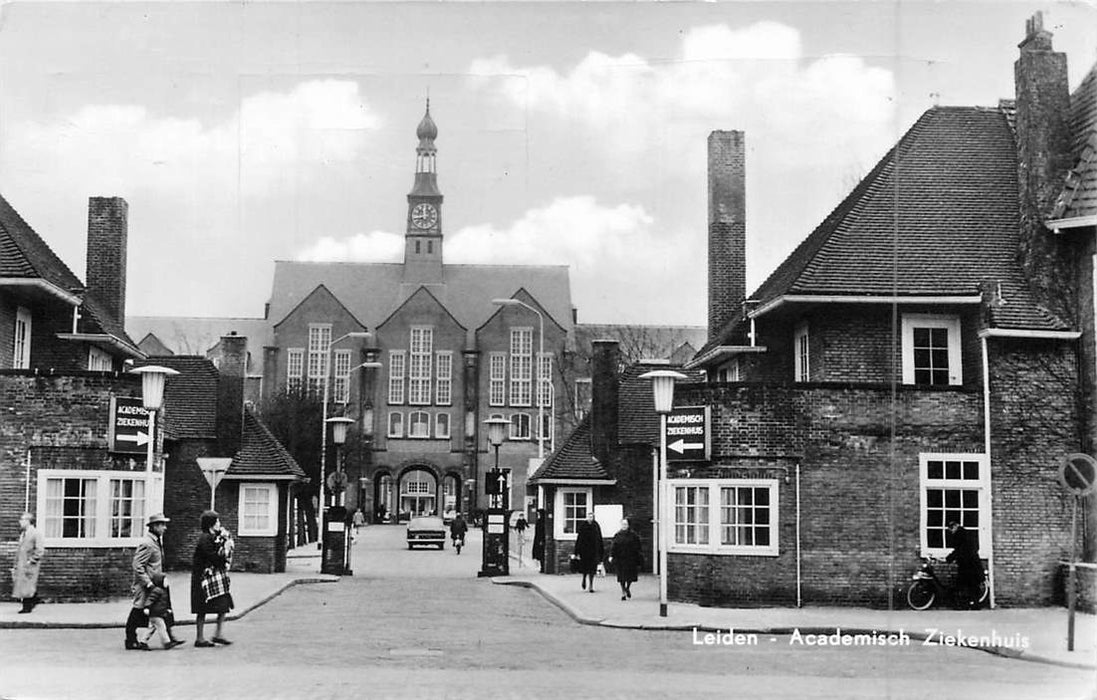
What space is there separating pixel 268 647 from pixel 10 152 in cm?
829

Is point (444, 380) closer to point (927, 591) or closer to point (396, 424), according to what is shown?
point (396, 424)

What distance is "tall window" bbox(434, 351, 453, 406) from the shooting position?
3620 inches

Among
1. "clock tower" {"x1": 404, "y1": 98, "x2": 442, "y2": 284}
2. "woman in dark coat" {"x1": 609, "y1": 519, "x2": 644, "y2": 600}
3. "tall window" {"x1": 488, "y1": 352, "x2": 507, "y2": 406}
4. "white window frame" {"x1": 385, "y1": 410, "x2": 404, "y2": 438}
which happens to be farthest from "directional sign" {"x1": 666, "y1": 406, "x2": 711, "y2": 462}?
"clock tower" {"x1": 404, "y1": 98, "x2": 442, "y2": 284}

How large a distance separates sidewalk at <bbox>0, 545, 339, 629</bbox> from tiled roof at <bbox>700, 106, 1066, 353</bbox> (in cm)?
1184

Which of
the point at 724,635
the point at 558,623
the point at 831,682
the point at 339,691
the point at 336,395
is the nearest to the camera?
the point at 339,691

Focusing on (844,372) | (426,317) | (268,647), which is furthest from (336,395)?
(268,647)

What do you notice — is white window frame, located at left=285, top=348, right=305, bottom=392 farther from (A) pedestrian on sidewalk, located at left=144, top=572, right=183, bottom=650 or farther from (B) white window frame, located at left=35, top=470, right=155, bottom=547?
(A) pedestrian on sidewalk, located at left=144, top=572, right=183, bottom=650

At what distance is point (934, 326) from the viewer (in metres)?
26.2

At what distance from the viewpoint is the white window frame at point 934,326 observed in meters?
26.0

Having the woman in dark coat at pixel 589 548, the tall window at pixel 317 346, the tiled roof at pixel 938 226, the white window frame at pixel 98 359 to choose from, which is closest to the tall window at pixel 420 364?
the tall window at pixel 317 346

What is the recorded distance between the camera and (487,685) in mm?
14312

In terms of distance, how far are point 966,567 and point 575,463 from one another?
1441cm

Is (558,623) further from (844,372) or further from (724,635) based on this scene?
(844,372)

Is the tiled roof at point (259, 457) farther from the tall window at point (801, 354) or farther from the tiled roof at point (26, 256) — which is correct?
the tall window at point (801, 354)
